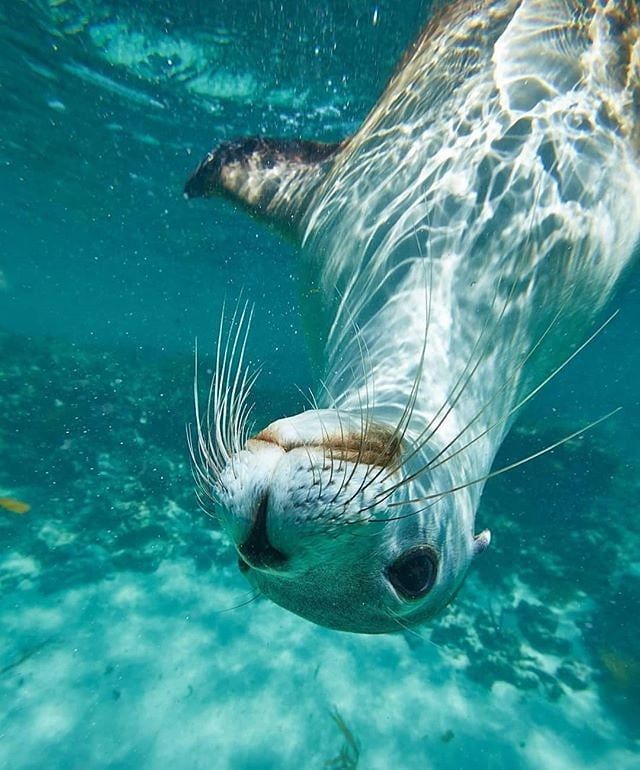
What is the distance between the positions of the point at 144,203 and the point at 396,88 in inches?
830

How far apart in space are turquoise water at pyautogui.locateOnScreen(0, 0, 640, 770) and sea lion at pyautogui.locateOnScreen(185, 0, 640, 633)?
1.96m

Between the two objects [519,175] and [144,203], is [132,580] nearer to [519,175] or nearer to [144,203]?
[519,175]

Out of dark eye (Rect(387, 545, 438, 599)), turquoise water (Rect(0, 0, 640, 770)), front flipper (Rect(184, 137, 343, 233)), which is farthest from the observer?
turquoise water (Rect(0, 0, 640, 770))

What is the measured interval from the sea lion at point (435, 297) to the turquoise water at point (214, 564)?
1960 mm

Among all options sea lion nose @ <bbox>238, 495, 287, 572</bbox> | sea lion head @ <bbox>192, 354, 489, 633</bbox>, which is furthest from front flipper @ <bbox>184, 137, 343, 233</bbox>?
sea lion nose @ <bbox>238, 495, 287, 572</bbox>

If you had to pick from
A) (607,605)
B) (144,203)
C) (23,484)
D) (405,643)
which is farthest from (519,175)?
(144,203)

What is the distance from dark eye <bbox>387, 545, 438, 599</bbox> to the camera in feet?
4.40

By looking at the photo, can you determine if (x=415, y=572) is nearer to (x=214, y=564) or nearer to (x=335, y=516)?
(x=335, y=516)

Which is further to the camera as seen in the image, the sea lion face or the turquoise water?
the turquoise water

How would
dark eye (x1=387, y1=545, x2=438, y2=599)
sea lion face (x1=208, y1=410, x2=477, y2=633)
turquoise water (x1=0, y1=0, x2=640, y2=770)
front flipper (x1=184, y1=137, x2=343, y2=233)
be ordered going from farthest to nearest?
1. turquoise water (x1=0, y1=0, x2=640, y2=770)
2. front flipper (x1=184, y1=137, x2=343, y2=233)
3. dark eye (x1=387, y1=545, x2=438, y2=599)
4. sea lion face (x1=208, y1=410, x2=477, y2=633)

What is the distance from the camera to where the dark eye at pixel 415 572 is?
134cm

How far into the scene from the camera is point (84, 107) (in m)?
14.4

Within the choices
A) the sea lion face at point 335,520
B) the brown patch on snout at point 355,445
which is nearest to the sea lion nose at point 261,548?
the sea lion face at point 335,520

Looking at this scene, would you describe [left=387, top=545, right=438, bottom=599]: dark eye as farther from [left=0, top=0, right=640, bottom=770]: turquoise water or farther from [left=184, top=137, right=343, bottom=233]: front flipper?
[left=184, top=137, right=343, bottom=233]: front flipper
